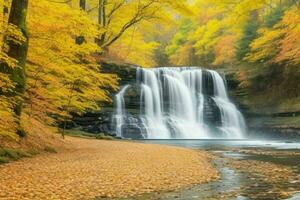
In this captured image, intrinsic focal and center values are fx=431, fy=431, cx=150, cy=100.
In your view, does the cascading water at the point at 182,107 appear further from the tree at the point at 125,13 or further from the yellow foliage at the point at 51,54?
the yellow foliage at the point at 51,54

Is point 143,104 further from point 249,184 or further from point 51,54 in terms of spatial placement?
point 249,184

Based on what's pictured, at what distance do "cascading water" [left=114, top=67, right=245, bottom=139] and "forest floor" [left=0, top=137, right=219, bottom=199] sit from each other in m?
15.9

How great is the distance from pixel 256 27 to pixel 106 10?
40.2 feet

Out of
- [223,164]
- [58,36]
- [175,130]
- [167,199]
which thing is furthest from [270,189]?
[175,130]

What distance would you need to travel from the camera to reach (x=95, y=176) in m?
9.25

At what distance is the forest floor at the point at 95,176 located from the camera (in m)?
7.51

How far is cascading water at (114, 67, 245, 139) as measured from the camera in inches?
1156

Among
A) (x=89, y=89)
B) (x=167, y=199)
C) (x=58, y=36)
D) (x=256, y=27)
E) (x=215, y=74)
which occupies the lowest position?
(x=167, y=199)

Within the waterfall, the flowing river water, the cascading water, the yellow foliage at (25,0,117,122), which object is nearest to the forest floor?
the flowing river water

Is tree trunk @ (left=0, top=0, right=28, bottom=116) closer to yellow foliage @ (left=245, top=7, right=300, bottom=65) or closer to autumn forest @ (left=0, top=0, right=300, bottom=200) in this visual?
autumn forest @ (left=0, top=0, right=300, bottom=200)

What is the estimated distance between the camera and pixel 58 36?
46.0 feet

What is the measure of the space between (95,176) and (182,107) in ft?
74.8

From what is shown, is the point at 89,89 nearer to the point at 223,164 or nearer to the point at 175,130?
the point at 223,164

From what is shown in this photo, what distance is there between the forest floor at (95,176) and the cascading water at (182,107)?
1589 centimetres
